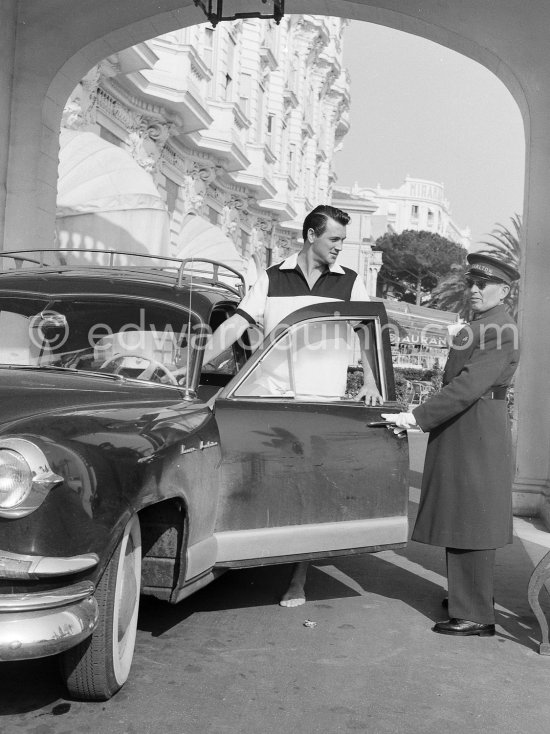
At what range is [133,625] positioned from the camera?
13.3ft

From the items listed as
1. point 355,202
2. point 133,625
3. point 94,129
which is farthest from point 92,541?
point 355,202

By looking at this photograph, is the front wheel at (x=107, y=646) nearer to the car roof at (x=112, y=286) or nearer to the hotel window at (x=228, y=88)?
the car roof at (x=112, y=286)

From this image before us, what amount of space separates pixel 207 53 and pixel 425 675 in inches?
984

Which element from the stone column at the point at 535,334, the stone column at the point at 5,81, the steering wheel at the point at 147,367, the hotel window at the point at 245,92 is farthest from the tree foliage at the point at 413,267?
the steering wheel at the point at 147,367

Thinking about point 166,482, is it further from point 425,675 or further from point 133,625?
point 425,675

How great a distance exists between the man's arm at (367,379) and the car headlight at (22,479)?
7.71ft

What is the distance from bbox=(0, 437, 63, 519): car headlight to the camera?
3209mm

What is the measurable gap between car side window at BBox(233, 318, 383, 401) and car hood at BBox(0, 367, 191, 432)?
668mm

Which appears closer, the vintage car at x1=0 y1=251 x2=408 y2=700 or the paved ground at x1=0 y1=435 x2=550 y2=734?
the vintage car at x1=0 y1=251 x2=408 y2=700

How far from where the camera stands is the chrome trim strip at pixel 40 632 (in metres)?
3.14

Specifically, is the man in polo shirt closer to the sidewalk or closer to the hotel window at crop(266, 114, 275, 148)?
the sidewalk

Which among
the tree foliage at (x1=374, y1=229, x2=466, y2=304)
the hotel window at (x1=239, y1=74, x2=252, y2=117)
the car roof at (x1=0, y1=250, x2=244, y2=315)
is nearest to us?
the car roof at (x1=0, y1=250, x2=244, y2=315)

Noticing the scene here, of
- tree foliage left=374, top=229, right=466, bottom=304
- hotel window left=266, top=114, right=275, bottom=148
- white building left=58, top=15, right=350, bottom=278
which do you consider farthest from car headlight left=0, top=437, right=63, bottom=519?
tree foliage left=374, top=229, right=466, bottom=304

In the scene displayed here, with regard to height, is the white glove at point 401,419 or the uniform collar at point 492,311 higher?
the uniform collar at point 492,311
